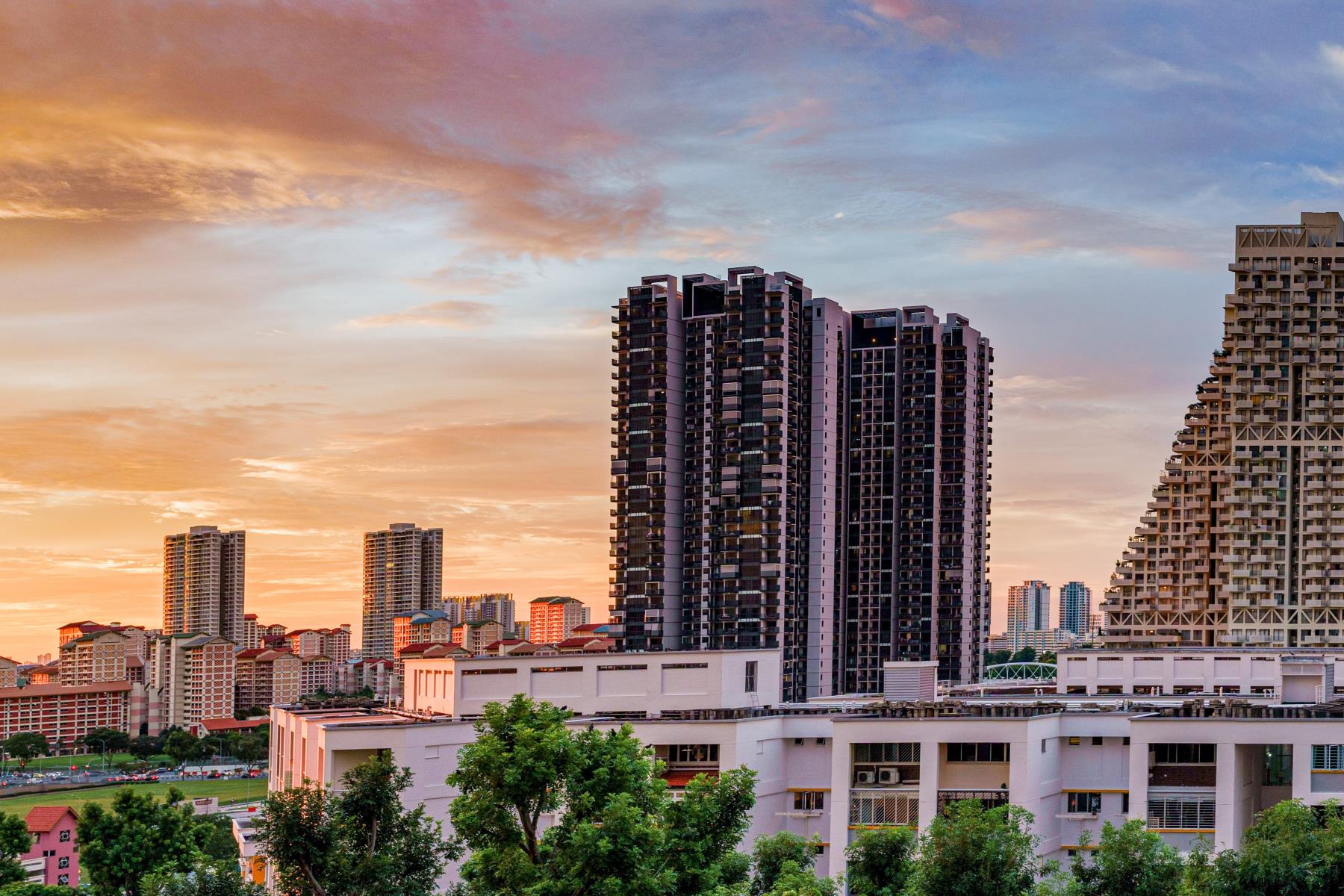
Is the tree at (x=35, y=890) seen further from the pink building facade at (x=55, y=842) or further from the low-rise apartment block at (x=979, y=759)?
the pink building facade at (x=55, y=842)

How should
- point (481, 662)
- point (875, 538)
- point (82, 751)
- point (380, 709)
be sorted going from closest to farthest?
1. point (481, 662)
2. point (380, 709)
3. point (875, 538)
4. point (82, 751)

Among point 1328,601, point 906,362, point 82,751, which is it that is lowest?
point 82,751

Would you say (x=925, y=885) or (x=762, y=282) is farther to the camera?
(x=762, y=282)

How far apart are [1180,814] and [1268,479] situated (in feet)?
176

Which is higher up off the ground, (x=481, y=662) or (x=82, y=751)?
(x=481, y=662)

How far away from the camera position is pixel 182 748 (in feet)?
517

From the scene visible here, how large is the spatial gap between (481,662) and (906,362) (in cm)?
5655

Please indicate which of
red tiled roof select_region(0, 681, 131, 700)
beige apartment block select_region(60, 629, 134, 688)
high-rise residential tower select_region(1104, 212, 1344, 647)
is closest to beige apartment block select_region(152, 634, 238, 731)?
red tiled roof select_region(0, 681, 131, 700)

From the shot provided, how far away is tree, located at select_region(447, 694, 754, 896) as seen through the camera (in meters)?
25.3

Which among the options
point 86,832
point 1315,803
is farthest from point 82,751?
point 1315,803

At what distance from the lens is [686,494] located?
95625 millimetres

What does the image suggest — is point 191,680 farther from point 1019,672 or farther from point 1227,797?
point 1227,797

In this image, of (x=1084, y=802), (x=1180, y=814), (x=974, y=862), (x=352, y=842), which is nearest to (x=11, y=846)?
(x=352, y=842)

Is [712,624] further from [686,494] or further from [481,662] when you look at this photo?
[481,662]
